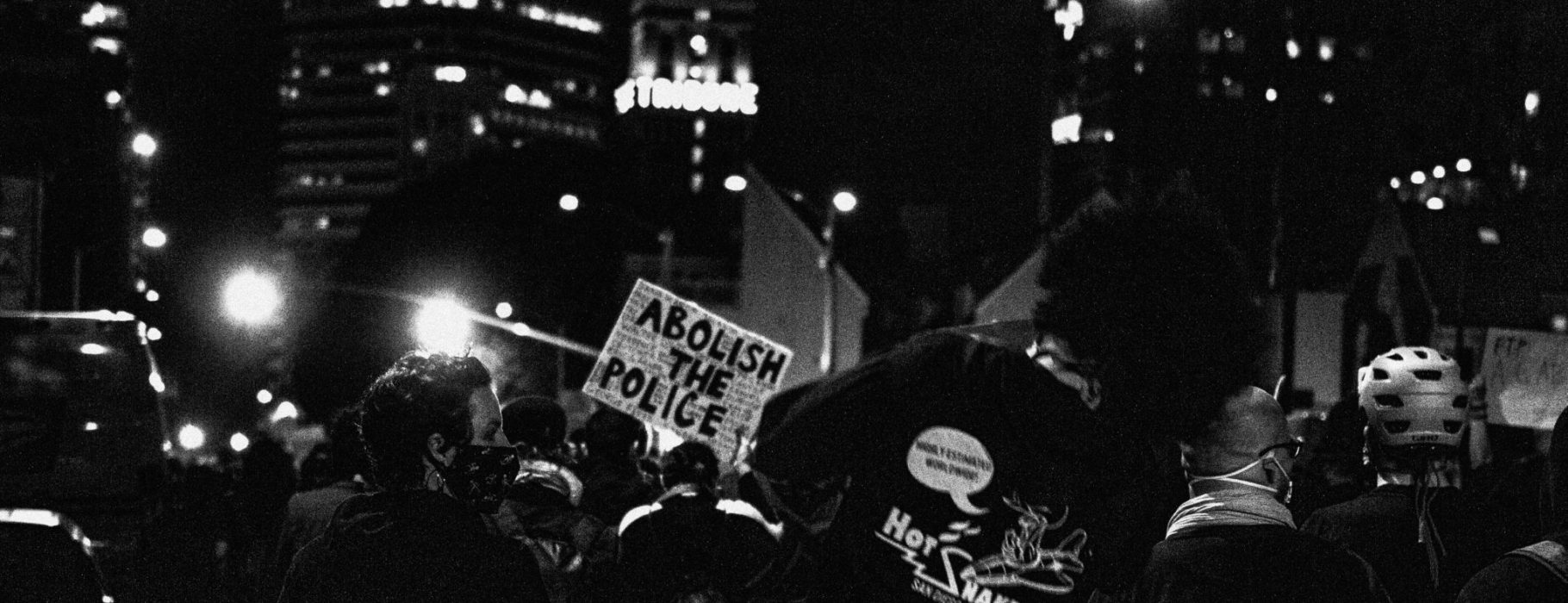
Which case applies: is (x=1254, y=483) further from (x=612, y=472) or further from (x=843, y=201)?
(x=843, y=201)

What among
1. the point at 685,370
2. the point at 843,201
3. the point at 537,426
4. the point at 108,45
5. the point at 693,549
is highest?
the point at 108,45

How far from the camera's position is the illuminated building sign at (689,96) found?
103688mm

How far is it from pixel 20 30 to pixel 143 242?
2.65 meters

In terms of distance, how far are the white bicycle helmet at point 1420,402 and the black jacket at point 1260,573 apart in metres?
1.69

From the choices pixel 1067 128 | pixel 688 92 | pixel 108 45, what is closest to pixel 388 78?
pixel 688 92

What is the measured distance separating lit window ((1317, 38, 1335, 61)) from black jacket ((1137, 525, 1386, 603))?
69.7 m

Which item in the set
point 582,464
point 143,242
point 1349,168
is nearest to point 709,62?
point 1349,168

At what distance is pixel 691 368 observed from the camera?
10172 millimetres

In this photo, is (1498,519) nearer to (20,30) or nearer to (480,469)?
(480,469)

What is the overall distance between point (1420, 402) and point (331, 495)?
14.4 feet

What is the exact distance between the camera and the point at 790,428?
3389 mm

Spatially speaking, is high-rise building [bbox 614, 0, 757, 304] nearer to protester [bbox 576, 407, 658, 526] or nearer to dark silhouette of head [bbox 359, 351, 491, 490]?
protester [bbox 576, 407, 658, 526]

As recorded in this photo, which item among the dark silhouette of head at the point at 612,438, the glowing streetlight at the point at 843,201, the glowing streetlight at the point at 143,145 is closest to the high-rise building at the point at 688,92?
the glowing streetlight at the point at 843,201

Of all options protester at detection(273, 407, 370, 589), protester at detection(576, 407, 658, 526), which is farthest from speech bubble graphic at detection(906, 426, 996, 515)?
protester at detection(576, 407, 658, 526)
